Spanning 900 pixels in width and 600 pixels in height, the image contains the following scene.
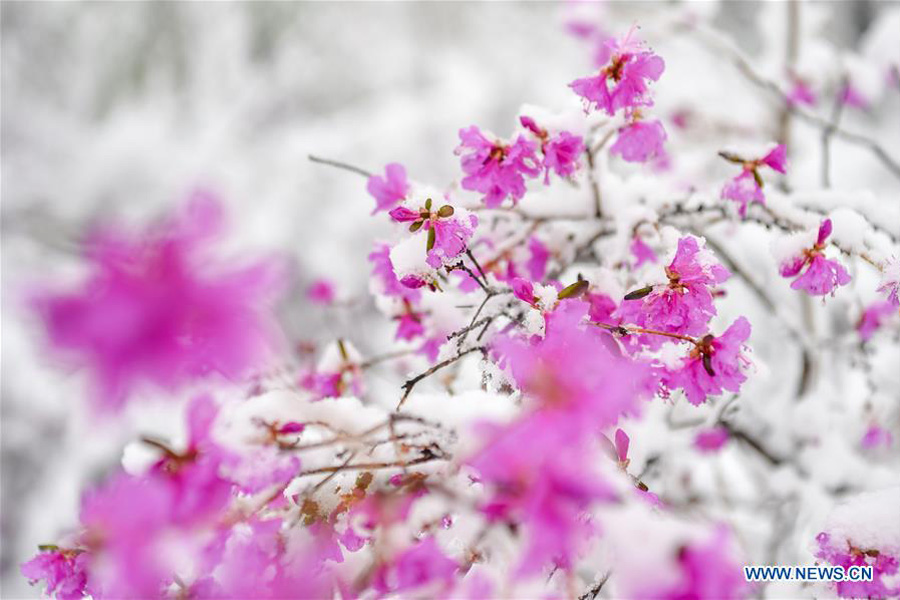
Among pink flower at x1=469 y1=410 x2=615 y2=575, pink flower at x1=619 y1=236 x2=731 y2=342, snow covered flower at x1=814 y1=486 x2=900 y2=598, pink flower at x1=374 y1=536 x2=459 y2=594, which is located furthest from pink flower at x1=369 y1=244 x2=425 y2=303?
snow covered flower at x1=814 y1=486 x2=900 y2=598

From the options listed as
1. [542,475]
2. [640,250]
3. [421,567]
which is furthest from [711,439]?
[542,475]

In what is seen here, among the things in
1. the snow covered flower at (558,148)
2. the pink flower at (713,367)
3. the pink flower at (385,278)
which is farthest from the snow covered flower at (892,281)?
the pink flower at (385,278)

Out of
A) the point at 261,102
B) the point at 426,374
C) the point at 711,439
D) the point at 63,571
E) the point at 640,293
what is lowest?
the point at 63,571

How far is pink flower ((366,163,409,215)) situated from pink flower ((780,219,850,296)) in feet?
2.08

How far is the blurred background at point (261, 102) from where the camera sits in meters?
4.53

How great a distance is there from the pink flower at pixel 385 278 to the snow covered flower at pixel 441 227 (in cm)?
17

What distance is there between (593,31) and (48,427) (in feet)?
12.6

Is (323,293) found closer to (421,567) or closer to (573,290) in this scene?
(573,290)

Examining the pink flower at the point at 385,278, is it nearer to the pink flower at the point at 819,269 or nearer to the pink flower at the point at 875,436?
the pink flower at the point at 819,269

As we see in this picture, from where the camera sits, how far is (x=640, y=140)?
1.08 m

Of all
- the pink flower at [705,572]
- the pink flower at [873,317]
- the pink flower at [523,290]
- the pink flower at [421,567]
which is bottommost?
the pink flower at [705,572]

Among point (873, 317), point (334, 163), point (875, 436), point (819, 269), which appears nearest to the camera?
point (819, 269)

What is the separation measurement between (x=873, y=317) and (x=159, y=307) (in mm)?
1595

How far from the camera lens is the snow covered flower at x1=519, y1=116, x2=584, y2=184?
1.02m
